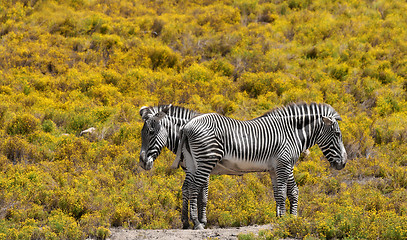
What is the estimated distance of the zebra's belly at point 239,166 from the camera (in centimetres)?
852

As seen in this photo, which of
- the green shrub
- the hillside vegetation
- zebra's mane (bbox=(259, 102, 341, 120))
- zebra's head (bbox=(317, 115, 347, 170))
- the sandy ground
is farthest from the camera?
the green shrub

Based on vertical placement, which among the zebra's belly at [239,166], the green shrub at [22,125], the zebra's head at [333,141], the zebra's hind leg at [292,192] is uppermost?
the zebra's head at [333,141]

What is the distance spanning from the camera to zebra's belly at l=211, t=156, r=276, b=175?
8.52 m

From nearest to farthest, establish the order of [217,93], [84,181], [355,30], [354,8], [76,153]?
[84,181], [76,153], [217,93], [355,30], [354,8]

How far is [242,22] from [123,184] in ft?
42.3

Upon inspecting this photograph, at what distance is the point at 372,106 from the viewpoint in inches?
632

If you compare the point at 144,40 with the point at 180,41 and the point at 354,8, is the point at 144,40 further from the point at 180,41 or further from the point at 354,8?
the point at 354,8

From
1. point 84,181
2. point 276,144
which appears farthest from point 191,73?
point 276,144

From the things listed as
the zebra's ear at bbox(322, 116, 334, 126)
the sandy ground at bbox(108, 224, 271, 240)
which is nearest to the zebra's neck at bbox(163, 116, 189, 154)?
the sandy ground at bbox(108, 224, 271, 240)

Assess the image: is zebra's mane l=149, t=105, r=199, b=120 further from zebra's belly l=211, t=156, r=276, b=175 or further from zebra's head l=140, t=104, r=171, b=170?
zebra's belly l=211, t=156, r=276, b=175

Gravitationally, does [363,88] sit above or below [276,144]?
below

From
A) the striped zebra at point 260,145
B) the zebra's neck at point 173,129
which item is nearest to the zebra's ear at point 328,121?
the striped zebra at point 260,145

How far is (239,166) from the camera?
855cm

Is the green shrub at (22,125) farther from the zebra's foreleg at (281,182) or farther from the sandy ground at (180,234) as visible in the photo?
the zebra's foreleg at (281,182)
